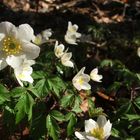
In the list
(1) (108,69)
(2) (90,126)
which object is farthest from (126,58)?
(2) (90,126)

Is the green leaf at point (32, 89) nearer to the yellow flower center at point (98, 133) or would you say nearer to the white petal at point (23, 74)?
the white petal at point (23, 74)

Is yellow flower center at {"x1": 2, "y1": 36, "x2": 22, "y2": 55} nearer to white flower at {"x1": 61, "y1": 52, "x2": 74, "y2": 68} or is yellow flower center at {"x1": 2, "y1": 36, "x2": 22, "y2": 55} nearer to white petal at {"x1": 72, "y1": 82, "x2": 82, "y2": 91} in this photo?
white petal at {"x1": 72, "y1": 82, "x2": 82, "y2": 91}

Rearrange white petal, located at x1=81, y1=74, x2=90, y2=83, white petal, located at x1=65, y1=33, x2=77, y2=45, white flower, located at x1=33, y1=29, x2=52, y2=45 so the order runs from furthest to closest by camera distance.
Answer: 1. white petal, located at x1=65, y1=33, x2=77, y2=45
2. white flower, located at x1=33, y1=29, x2=52, y2=45
3. white petal, located at x1=81, y1=74, x2=90, y2=83

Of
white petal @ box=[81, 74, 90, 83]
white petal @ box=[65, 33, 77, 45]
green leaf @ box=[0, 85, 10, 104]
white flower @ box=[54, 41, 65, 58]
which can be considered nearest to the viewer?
green leaf @ box=[0, 85, 10, 104]

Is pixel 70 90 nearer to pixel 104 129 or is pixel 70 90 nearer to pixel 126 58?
pixel 104 129

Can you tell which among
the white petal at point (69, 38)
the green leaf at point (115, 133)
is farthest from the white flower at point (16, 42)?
the white petal at point (69, 38)

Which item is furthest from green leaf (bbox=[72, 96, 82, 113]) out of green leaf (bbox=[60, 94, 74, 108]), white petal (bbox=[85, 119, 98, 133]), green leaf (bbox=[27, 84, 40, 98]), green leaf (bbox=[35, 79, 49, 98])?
green leaf (bbox=[27, 84, 40, 98])

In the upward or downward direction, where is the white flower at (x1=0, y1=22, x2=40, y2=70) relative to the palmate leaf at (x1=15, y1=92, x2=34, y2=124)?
upward
